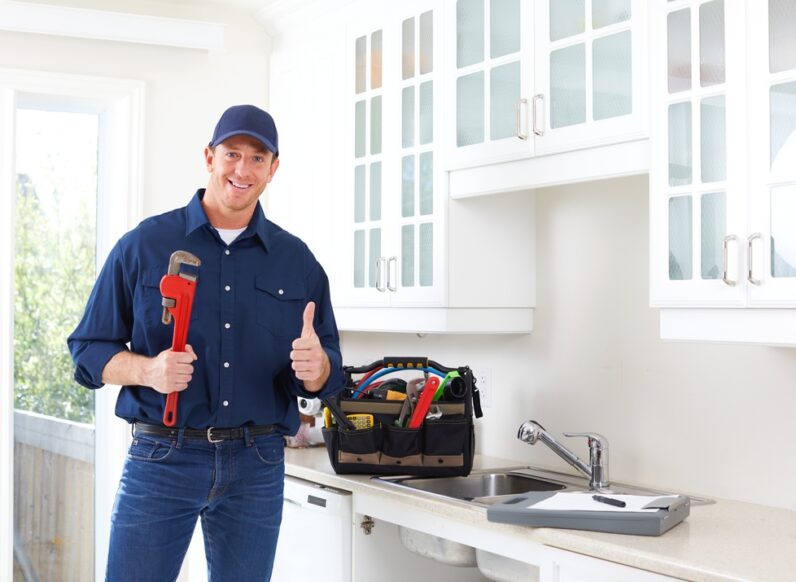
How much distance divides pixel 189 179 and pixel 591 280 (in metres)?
1.71

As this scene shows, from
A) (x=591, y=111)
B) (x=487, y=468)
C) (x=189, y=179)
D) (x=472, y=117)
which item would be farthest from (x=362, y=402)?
(x=189, y=179)

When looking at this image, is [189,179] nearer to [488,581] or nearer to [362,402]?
[362,402]

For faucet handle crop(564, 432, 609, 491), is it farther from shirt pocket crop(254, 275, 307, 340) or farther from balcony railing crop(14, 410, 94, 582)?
balcony railing crop(14, 410, 94, 582)

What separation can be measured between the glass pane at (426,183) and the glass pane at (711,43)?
99 cm

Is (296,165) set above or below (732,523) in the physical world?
above

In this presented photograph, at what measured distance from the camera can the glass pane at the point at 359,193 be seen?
10.5ft

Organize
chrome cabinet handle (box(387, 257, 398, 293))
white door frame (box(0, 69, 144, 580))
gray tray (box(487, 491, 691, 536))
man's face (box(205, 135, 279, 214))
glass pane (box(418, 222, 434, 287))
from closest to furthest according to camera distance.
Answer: gray tray (box(487, 491, 691, 536)), man's face (box(205, 135, 279, 214)), glass pane (box(418, 222, 434, 287)), chrome cabinet handle (box(387, 257, 398, 293)), white door frame (box(0, 69, 144, 580))

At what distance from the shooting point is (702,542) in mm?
1965

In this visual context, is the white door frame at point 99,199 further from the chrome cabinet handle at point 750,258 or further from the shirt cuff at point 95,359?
the chrome cabinet handle at point 750,258

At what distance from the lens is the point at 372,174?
3145 mm

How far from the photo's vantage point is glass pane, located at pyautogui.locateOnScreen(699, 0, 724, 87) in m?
2.04

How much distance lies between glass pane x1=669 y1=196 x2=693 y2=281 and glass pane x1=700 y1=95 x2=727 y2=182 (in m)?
0.08

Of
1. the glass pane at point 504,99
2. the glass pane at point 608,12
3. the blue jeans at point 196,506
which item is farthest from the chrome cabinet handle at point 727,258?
the blue jeans at point 196,506

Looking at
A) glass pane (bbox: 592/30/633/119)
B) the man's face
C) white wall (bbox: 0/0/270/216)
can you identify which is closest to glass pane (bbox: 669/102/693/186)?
glass pane (bbox: 592/30/633/119)
